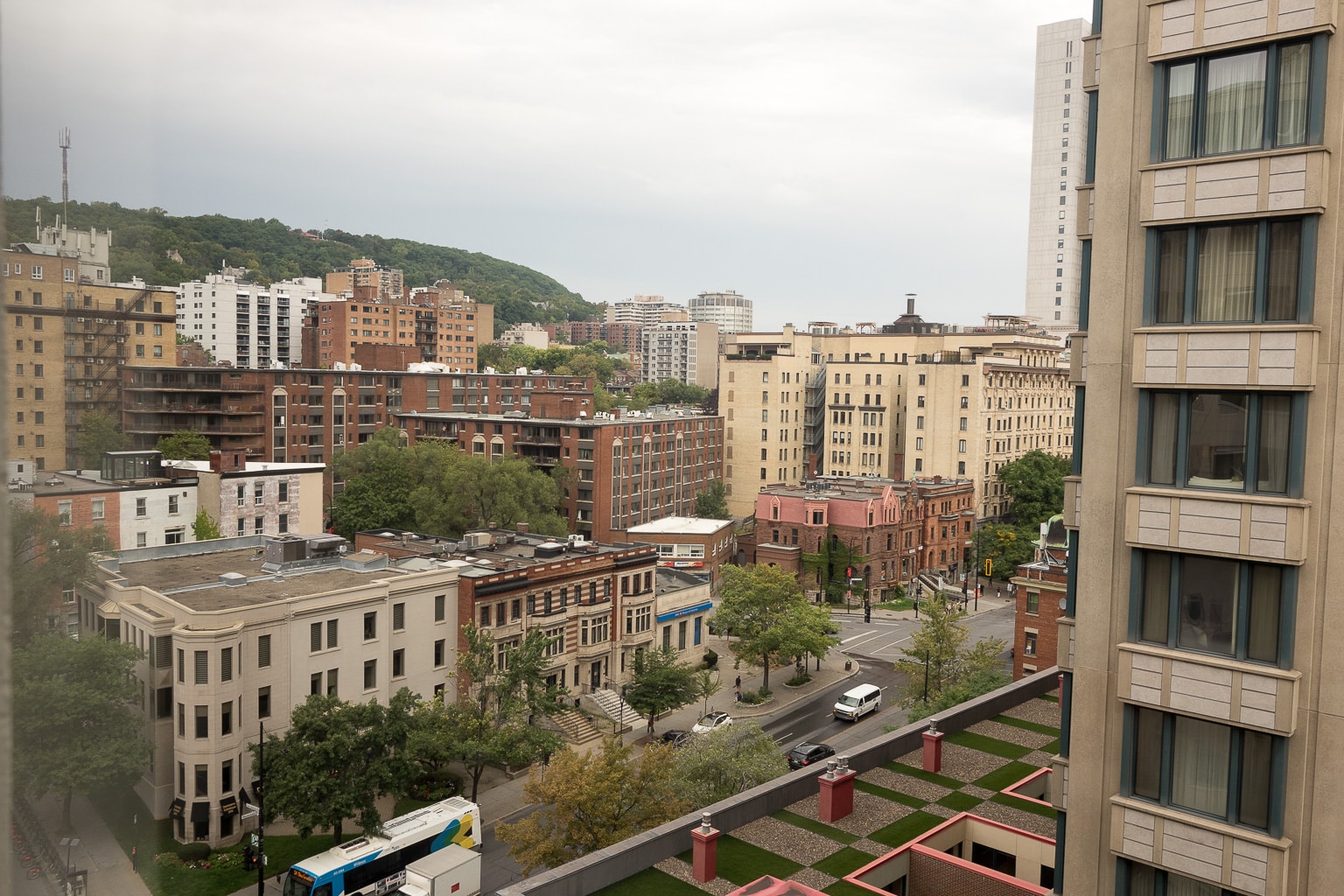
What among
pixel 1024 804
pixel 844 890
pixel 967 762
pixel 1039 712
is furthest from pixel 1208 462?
pixel 1039 712

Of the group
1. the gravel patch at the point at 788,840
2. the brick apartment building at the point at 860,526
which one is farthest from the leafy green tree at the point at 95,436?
the brick apartment building at the point at 860,526

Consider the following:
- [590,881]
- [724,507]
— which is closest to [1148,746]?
[590,881]

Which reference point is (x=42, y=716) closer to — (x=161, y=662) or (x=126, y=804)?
(x=126, y=804)

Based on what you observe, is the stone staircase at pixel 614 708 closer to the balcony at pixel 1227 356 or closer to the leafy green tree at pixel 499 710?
the leafy green tree at pixel 499 710

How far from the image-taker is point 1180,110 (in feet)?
42.0

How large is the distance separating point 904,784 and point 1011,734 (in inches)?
229

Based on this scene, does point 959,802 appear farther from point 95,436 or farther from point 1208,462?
point 95,436

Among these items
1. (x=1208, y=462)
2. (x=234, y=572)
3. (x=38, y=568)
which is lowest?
(x=234, y=572)

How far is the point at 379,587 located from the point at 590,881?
70.7ft

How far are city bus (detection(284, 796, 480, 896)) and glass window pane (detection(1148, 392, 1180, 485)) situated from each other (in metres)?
24.9

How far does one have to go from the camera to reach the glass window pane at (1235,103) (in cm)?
1217

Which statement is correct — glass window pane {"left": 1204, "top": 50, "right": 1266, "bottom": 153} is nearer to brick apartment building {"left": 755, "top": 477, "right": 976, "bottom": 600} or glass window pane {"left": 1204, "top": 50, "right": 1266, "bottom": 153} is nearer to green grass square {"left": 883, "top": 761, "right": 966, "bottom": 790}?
green grass square {"left": 883, "top": 761, "right": 966, "bottom": 790}

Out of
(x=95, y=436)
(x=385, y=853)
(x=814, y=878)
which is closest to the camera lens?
(x=95, y=436)

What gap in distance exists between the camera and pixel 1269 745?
1209cm
